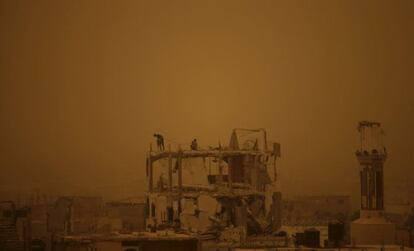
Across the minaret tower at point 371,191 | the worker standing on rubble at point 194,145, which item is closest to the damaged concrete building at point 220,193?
the worker standing on rubble at point 194,145

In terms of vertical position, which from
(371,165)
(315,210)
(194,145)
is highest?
(194,145)

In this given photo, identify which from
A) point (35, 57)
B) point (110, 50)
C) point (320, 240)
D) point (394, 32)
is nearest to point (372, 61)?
point (394, 32)

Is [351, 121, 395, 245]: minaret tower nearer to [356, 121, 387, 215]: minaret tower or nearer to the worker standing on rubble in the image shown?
[356, 121, 387, 215]: minaret tower

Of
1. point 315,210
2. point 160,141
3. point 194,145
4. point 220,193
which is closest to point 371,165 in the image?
point 315,210

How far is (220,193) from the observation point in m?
7.39

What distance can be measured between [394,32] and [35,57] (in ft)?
11.6

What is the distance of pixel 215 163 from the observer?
740 cm

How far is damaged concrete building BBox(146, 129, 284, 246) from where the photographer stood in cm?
737

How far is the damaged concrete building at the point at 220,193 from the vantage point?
737 cm

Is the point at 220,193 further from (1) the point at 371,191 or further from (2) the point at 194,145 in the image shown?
(1) the point at 371,191

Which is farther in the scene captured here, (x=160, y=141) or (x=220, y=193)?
(x=160, y=141)

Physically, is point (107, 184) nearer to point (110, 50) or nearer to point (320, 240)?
point (110, 50)

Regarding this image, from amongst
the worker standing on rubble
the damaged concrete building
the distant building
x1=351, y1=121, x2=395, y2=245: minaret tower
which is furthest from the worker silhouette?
x1=351, y1=121, x2=395, y2=245: minaret tower

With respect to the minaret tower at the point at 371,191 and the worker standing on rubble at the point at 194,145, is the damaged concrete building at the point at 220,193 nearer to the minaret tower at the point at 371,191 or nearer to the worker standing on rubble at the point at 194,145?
the worker standing on rubble at the point at 194,145
